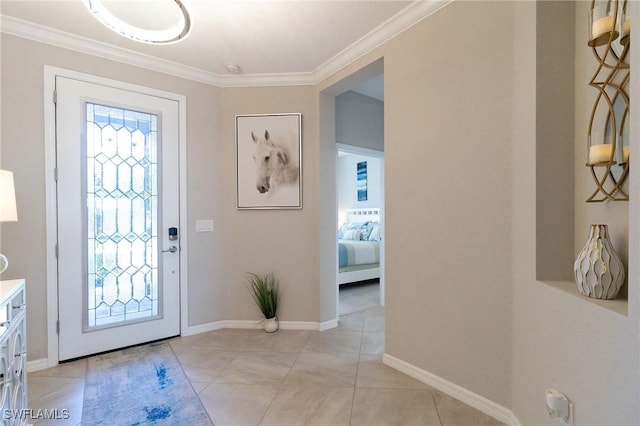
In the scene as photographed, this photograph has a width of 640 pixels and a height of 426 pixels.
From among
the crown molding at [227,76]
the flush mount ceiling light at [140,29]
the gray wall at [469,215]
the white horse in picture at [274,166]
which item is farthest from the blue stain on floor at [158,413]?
the crown molding at [227,76]

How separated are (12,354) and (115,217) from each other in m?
1.42

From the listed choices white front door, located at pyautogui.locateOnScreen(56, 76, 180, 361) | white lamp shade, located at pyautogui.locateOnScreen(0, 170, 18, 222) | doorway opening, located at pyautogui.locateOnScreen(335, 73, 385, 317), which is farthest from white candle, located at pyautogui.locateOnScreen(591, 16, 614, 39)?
white front door, located at pyautogui.locateOnScreen(56, 76, 180, 361)

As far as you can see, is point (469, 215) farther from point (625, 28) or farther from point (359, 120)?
point (359, 120)

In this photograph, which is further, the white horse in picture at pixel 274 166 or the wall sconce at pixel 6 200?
the white horse in picture at pixel 274 166

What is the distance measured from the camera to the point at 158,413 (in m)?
1.79

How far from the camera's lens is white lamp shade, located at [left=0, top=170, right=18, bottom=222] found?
1487mm

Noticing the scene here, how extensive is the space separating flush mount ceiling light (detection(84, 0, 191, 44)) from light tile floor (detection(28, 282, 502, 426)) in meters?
2.11

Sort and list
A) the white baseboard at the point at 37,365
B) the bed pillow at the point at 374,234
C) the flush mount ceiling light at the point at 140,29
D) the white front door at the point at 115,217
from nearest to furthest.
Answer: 1. the flush mount ceiling light at the point at 140,29
2. the white baseboard at the point at 37,365
3. the white front door at the point at 115,217
4. the bed pillow at the point at 374,234

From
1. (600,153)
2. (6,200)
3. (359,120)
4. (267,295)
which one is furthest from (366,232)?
(6,200)

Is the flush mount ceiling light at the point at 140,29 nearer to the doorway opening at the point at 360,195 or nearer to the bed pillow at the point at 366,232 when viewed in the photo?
the doorway opening at the point at 360,195

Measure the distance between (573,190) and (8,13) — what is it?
12.2 ft

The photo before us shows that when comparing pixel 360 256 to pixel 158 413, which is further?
pixel 360 256

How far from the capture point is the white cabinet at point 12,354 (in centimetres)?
125

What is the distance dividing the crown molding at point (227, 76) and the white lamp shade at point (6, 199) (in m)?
1.48
